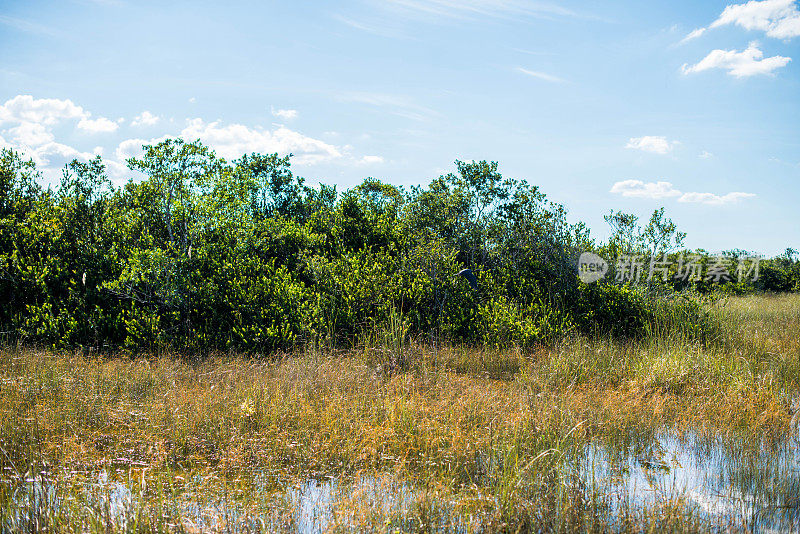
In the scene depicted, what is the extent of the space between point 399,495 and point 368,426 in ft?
4.00

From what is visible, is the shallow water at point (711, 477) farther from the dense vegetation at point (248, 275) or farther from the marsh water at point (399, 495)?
the dense vegetation at point (248, 275)

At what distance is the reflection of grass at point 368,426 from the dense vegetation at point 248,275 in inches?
36.1

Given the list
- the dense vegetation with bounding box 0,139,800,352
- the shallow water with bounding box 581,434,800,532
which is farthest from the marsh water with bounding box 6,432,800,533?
the dense vegetation with bounding box 0,139,800,352

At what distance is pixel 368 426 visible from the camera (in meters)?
5.06

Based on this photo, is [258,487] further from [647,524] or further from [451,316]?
[451,316]

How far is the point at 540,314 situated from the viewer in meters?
9.53

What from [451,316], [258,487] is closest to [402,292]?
[451,316]

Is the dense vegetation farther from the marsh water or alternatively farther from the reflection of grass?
the marsh water

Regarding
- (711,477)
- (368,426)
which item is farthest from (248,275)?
(711,477)

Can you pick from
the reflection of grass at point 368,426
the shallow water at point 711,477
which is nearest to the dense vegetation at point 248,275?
the reflection of grass at point 368,426

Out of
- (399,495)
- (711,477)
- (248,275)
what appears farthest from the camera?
(248,275)

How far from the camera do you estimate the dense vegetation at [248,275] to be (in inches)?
340

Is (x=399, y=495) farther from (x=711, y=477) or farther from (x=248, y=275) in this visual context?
(x=248, y=275)

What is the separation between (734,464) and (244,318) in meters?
7.03
